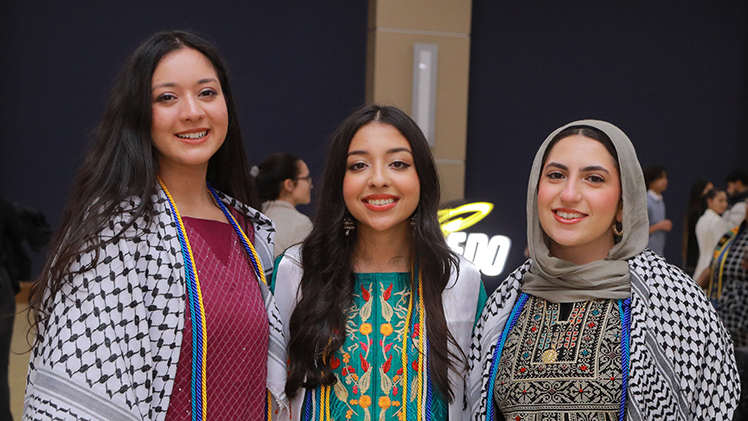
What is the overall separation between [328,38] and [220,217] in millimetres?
5877

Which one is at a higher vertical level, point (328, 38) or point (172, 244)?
point (328, 38)

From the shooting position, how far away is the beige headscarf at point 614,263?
199 cm

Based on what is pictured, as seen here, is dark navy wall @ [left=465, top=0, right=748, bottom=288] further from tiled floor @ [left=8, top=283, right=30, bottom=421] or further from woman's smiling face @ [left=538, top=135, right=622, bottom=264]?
woman's smiling face @ [left=538, top=135, right=622, bottom=264]

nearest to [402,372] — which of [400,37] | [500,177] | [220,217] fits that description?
[220,217]

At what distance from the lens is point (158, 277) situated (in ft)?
6.21

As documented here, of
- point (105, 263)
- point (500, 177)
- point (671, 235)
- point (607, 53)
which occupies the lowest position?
point (671, 235)

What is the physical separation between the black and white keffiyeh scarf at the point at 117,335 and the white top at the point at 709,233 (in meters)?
5.68

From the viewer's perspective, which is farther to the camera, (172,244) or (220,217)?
(220,217)

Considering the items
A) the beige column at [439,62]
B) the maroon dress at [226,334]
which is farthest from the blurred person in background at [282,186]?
the beige column at [439,62]

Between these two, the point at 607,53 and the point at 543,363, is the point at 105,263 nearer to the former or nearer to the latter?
the point at 543,363

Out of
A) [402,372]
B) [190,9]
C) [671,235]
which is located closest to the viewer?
[402,372]

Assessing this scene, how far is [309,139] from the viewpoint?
26.0 ft

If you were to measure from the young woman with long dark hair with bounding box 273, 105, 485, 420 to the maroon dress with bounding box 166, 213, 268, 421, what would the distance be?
136 mm

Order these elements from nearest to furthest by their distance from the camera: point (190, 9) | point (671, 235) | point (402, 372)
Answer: point (402, 372) < point (190, 9) < point (671, 235)
